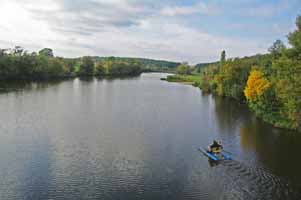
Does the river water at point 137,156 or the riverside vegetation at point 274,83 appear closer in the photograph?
the river water at point 137,156

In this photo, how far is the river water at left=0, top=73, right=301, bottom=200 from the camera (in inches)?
722

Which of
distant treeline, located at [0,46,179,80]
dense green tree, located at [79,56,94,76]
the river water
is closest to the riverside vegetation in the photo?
the river water

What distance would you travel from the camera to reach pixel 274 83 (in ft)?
127

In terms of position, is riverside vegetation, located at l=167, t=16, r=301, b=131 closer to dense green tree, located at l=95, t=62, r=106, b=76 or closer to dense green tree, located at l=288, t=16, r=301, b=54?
dense green tree, located at l=288, t=16, r=301, b=54

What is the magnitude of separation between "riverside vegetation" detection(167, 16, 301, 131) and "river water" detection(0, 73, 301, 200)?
248 cm

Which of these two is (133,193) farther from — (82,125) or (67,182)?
(82,125)

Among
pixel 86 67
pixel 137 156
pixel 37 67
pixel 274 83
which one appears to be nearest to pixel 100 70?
pixel 86 67

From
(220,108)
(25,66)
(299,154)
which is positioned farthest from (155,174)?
(25,66)

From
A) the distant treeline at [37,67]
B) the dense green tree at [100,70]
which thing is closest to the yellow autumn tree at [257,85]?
the distant treeline at [37,67]

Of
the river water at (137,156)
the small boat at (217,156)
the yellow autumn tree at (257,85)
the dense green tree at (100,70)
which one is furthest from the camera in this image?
Result: the dense green tree at (100,70)

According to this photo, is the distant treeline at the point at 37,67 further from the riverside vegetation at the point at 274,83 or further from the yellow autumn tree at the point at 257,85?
the yellow autumn tree at the point at 257,85

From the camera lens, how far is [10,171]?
2033cm

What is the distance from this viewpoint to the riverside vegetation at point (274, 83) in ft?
98.9

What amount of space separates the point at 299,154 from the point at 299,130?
7.50m
